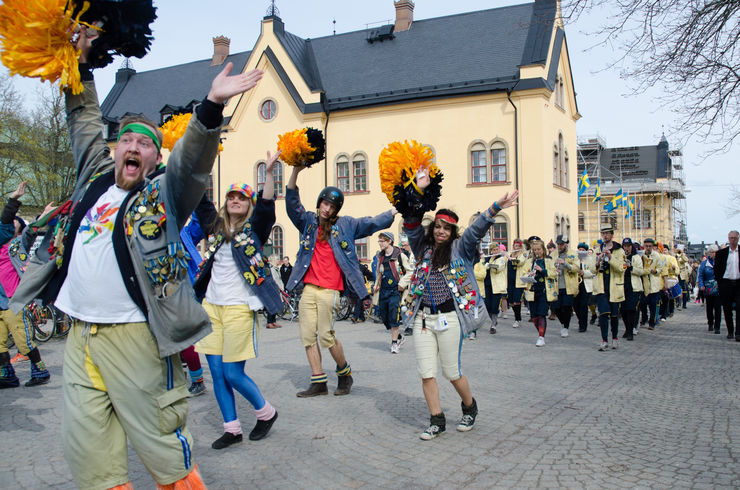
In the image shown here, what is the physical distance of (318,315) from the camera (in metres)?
6.93

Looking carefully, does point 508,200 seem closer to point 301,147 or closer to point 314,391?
point 301,147

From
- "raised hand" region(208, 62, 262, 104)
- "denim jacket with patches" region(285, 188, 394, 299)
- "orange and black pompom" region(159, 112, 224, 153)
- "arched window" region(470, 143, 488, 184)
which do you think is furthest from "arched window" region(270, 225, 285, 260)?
"raised hand" region(208, 62, 262, 104)

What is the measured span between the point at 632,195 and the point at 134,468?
62.8 m

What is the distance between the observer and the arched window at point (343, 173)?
1337 inches

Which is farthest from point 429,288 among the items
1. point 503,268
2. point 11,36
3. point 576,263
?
point 503,268

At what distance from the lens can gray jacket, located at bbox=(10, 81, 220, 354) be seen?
103 inches

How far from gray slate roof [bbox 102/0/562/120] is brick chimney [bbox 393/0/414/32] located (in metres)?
0.49

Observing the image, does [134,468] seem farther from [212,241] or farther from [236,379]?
[212,241]

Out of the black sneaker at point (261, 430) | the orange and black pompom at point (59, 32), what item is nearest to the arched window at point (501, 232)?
the black sneaker at point (261, 430)

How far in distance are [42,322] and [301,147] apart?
9.95 m

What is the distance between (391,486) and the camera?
406 cm

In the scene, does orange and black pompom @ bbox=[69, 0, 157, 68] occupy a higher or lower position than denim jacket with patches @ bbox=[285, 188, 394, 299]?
higher

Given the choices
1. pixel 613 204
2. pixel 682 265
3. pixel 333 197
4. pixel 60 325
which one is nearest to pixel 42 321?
pixel 60 325

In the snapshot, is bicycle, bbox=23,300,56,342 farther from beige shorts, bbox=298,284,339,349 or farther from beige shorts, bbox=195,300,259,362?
beige shorts, bbox=195,300,259,362
